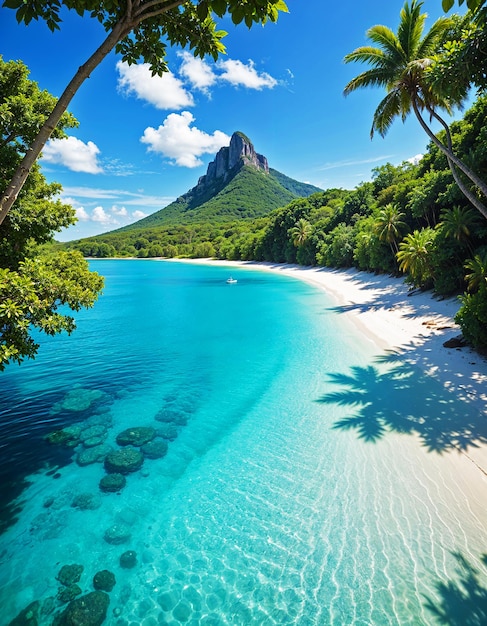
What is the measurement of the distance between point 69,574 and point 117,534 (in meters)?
0.96

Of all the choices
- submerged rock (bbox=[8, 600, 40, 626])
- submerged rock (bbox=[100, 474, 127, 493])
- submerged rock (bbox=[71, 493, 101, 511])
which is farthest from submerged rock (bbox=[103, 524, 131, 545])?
submerged rock (bbox=[8, 600, 40, 626])

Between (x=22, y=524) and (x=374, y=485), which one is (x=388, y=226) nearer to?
(x=374, y=485)

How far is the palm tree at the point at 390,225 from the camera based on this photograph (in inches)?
1227

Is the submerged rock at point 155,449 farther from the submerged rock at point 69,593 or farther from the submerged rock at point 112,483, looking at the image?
the submerged rock at point 69,593

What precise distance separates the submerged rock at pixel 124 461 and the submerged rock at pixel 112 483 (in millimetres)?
187

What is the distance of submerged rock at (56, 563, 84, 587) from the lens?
17.1ft

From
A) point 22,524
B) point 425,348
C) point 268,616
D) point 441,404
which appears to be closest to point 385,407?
point 441,404

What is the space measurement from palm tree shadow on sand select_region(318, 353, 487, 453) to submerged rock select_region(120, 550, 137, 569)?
619 cm

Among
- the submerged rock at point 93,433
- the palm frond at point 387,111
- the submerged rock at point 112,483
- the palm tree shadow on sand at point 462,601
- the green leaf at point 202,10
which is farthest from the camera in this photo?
the palm frond at point 387,111

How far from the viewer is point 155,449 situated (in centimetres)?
888

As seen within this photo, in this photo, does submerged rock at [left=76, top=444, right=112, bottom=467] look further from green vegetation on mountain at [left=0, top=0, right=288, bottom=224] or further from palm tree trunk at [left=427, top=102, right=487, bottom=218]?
palm tree trunk at [left=427, top=102, right=487, bottom=218]

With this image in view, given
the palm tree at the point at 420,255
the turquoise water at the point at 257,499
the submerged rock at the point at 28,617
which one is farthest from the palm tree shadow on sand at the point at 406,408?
the palm tree at the point at 420,255

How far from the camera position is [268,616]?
461cm

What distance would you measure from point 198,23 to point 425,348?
14.7 meters
